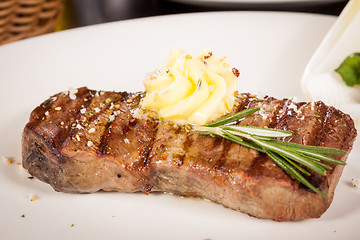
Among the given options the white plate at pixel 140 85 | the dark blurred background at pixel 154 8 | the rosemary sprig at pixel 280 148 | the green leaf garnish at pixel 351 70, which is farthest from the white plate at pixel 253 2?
the rosemary sprig at pixel 280 148

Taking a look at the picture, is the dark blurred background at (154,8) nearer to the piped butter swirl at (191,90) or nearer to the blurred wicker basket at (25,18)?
the blurred wicker basket at (25,18)

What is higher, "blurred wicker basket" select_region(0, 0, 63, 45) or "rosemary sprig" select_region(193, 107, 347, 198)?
"rosemary sprig" select_region(193, 107, 347, 198)

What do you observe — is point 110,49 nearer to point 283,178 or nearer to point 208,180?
→ point 208,180

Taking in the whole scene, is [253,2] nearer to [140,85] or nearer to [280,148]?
[140,85]

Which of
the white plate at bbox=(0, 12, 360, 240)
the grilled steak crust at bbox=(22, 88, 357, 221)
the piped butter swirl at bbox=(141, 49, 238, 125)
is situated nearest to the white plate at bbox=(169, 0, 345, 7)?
the white plate at bbox=(0, 12, 360, 240)

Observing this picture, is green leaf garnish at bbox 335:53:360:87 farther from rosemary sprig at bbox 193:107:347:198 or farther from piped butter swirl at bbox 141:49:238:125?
rosemary sprig at bbox 193:107:347:198

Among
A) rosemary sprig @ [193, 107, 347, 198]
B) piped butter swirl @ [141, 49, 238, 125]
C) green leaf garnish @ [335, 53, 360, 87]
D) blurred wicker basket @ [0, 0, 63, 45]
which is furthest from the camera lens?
blurred wicker basket @ [0, 0, 63, 45]

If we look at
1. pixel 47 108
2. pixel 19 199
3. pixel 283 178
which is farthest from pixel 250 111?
pixel 19 199
